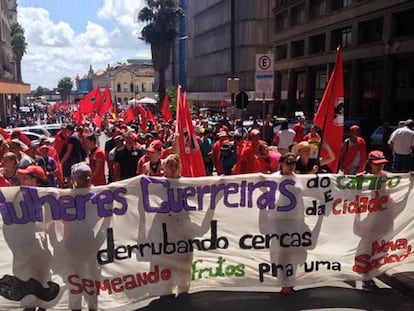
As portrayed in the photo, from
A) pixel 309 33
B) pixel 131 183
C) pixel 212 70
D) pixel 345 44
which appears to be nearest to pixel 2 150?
pixel 131 183

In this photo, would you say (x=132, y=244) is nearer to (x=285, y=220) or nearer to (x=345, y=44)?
(x=285, y=220)

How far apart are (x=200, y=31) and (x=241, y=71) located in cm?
1940

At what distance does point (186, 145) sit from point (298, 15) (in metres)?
40.2

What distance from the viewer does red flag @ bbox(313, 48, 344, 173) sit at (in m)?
6.80

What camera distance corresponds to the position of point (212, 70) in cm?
7006

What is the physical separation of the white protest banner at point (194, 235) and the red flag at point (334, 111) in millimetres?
1553

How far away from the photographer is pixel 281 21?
4884 centimetres

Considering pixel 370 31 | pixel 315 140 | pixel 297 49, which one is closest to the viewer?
pixel 315 140

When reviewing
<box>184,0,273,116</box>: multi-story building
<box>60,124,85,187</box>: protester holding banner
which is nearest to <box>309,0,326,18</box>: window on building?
<box>184,0,273,116</box>: multi-story building

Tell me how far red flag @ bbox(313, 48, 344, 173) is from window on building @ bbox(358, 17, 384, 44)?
88.4 feet

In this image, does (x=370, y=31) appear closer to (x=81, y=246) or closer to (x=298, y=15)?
(x=298, y=15)

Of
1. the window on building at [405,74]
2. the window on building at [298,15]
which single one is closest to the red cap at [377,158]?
the window on building at [405,74]

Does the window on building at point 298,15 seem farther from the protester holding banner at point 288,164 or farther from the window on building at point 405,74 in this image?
the protester holding banner at point 288,164

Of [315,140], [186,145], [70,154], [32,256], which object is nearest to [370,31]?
[315,140]
